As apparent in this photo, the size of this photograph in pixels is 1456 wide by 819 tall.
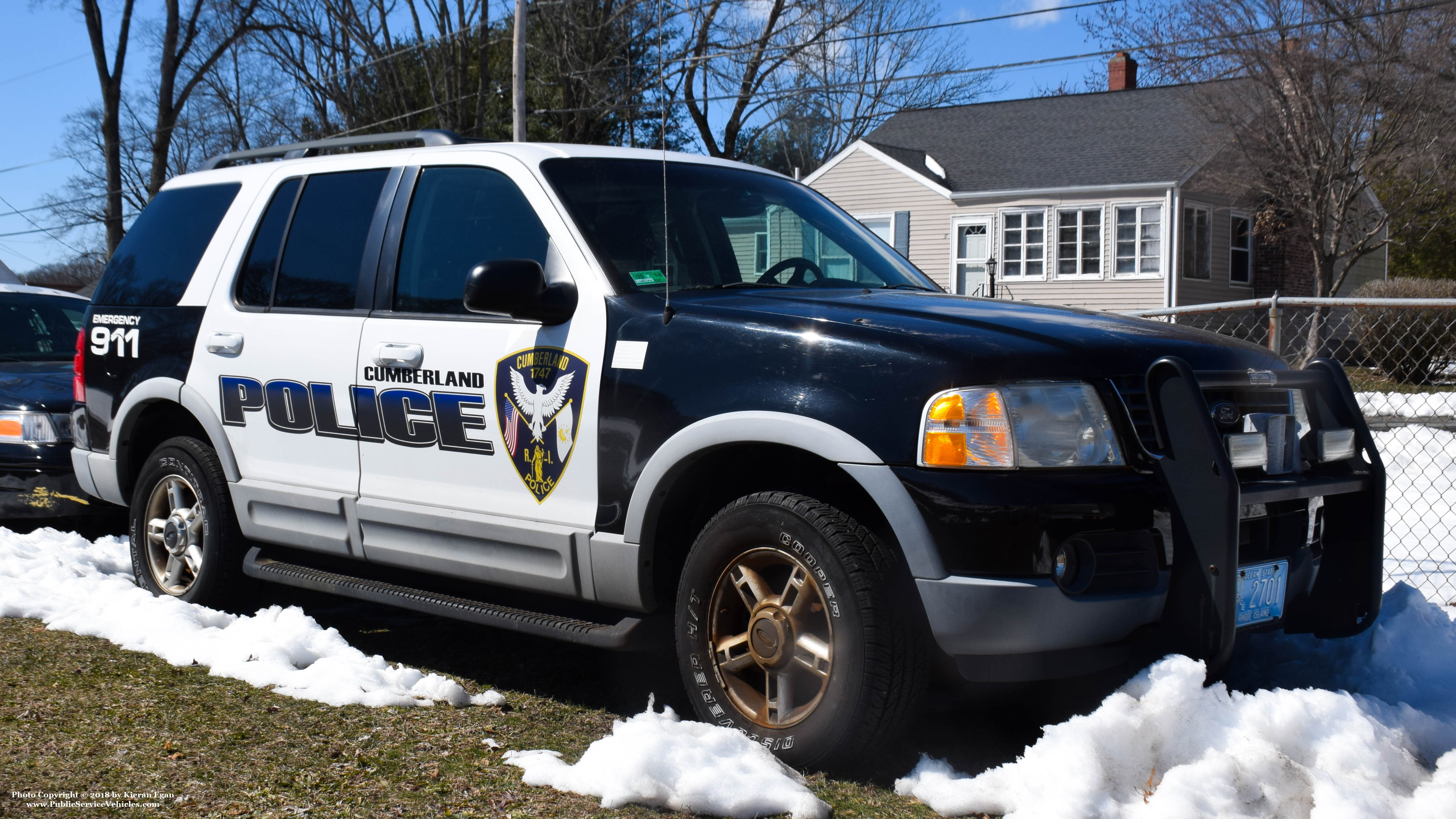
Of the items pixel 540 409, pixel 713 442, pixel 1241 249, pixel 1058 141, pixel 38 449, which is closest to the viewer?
pixel 713 442

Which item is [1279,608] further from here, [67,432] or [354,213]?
[67,432]

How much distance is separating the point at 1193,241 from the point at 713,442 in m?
26.9

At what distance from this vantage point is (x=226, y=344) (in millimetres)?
5219

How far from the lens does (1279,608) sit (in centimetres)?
371

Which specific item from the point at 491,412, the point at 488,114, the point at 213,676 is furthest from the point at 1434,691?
the point at 488,114

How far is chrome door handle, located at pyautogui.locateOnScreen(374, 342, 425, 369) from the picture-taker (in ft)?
14.7

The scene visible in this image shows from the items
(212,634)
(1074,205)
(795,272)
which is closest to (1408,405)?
(795,272)

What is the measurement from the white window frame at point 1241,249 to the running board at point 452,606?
89.5ft

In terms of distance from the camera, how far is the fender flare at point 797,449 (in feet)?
11.0

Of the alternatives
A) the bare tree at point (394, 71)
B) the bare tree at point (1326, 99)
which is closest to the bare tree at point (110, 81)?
the bare tree at point (394, 71)

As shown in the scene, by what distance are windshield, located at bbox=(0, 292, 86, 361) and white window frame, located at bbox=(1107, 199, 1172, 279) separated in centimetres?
2299

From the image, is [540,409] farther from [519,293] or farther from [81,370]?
[81,370]

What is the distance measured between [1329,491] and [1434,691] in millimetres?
694

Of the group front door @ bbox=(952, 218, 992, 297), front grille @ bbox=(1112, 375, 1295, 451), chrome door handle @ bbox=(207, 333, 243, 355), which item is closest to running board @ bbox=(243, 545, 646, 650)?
chrome door handle @ bbox=(207, 333, 243, 355)
